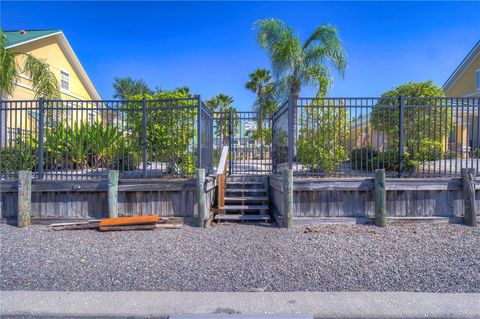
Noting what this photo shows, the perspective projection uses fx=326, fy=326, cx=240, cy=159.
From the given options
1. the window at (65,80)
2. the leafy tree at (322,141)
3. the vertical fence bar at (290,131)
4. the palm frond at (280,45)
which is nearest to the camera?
the vertical fence bar at (290,131)

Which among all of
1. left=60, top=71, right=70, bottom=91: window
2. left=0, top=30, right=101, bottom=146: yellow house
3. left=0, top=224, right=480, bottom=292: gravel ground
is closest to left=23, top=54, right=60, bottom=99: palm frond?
left=0, top=30, right=101, bottom=146: yellow house

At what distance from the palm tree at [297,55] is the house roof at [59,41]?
12.0 metres

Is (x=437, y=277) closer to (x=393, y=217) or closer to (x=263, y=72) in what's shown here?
(x=393, y=217)

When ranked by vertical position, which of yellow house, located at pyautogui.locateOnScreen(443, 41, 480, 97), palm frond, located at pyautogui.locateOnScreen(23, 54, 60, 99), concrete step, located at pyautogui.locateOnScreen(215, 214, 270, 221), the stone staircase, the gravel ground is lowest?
the gravel ground

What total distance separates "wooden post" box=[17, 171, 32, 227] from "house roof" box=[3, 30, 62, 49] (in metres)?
12.4

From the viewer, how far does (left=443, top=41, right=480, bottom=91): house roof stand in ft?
80.6

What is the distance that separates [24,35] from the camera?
18.7 meters

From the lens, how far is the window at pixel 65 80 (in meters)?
21.0

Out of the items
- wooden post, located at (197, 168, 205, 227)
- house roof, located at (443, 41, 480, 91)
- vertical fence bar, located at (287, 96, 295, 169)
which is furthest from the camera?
house roof, located at (443, 41, 480, 91)

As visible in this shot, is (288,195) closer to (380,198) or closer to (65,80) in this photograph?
(380,198)


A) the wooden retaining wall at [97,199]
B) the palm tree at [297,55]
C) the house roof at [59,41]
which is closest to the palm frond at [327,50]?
the palm tree at [297,55]

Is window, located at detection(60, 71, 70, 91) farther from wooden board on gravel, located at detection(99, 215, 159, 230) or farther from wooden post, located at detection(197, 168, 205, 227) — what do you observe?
wooden post, located at detection(197, 168, 205, 227)

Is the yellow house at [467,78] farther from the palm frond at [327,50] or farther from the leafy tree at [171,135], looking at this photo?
the leafy tree at [171,135]

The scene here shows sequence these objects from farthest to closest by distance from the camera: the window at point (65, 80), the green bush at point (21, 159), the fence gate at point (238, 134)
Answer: the window at point (65, 80), the fence gate at point (238, 134), the green bush at point (21, 159)
